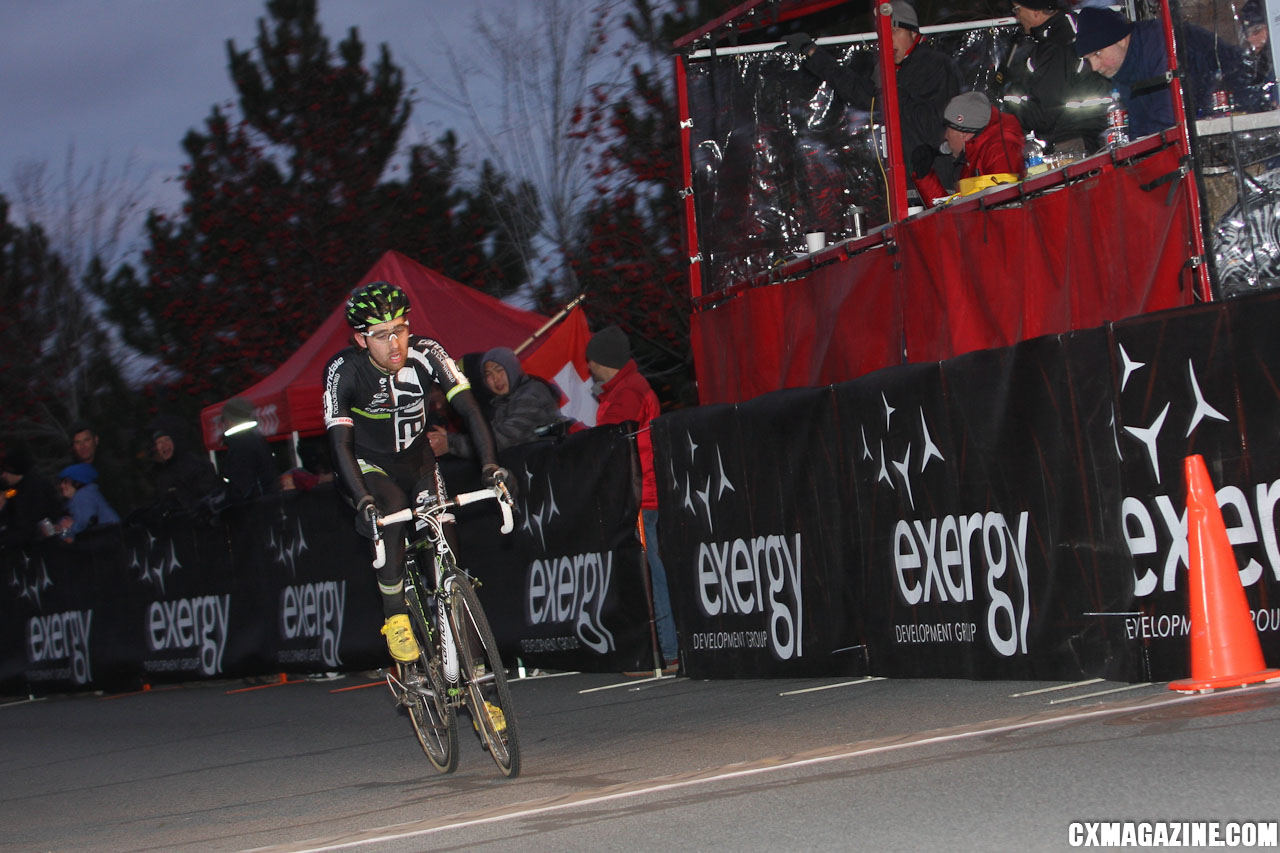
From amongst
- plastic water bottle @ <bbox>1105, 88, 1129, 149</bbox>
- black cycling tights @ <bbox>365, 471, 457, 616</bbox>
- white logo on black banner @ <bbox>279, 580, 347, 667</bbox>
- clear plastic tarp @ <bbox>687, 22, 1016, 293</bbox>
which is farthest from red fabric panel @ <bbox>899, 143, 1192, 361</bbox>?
white logo on black banner @ <bbox>279, 580, 347, 667</bbox>

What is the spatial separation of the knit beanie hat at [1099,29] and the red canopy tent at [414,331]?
913cm

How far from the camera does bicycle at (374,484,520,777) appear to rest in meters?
6.96

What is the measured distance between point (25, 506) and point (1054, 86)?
12.2 metres

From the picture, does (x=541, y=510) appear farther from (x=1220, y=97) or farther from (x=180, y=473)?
(x=1220, y=97)

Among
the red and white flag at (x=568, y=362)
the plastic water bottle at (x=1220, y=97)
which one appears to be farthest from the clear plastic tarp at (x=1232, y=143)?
the red and white flag at (x=568, y=362)

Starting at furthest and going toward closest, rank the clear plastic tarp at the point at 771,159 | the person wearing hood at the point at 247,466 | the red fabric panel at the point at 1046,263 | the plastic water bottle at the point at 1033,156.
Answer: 1. the person wearing hood at the point at 247,466
2. the clear plastic tarp at the point at 771,159
3. the plastic water bottle at the point at 1033,156
4. the red fabric panel at the point at 1046,263

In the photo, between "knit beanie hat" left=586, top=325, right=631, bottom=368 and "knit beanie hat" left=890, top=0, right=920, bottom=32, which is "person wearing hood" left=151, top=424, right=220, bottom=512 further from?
"knit beanie hat" left=890, top=0, right=920, bottom=32

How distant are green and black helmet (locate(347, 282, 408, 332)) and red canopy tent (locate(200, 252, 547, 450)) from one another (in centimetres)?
939

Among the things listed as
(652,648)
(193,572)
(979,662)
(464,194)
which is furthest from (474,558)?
(464,194)

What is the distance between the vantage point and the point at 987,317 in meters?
9.38

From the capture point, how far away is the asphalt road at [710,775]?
5.02 m

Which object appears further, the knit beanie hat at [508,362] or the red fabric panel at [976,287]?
the knit beanie hat at [508,362]

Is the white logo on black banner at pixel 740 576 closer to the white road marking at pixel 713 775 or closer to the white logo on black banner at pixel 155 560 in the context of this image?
the white road marking at pixel 713 775

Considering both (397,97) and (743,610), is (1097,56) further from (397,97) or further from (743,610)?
(397,97)
